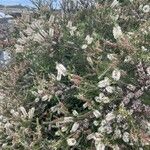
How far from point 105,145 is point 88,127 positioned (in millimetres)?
324

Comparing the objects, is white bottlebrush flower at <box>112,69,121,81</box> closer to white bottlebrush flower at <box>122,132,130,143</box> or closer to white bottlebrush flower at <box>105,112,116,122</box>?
white bottlebrush flower at <box>105,112,116,122</box>

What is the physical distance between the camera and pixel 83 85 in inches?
206

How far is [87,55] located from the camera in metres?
5.41

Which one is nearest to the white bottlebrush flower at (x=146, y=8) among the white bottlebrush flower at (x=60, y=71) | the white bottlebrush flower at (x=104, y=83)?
the white bottlebrush flower at (x=60, y=71)

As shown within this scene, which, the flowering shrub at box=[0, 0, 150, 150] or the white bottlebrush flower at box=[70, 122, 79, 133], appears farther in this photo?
the white bottlebrush flower at box=[70, 122, 79, 133]

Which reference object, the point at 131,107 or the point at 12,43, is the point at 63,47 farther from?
the point at 12,43

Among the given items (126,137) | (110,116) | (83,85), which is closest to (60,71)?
(83,85)

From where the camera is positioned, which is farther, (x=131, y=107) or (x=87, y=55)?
(x=87, y=55)

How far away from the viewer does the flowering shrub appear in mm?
4902

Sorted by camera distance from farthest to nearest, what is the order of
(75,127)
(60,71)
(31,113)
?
(31,113), (60,71), (75,127)

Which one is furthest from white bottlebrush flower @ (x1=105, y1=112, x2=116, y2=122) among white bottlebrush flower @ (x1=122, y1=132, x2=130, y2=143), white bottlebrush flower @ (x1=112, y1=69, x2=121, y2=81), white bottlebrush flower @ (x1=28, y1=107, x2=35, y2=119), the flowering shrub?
white bottlebrush flower @ (x1=28, y1=107, x2=35, y2=119)

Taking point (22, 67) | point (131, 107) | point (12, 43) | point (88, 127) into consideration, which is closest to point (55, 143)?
point (88, 127)

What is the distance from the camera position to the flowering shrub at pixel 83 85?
490 centimetres

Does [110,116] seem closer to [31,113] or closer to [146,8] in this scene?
[31,113]
